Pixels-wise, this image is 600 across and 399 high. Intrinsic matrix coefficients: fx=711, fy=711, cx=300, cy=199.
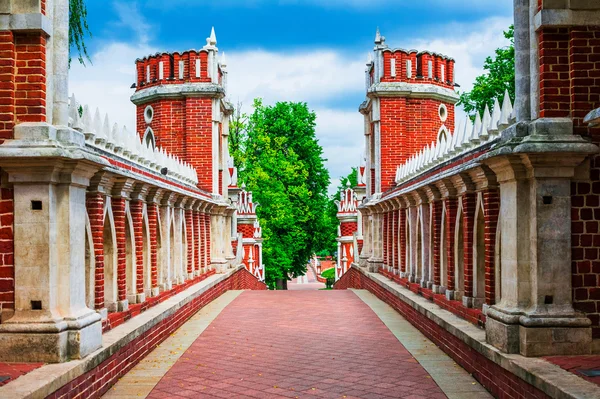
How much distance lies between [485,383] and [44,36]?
218 inches

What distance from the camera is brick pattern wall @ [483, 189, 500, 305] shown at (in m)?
7.97

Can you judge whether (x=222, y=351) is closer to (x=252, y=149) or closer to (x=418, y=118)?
(x=418, y=118)

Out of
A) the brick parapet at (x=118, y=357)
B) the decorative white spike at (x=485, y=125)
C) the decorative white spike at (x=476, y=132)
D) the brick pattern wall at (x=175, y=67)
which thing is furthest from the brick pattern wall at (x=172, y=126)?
the decorative white spike at (x=485, y=125)

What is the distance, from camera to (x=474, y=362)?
25.2ft

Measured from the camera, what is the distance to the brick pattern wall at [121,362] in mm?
6204

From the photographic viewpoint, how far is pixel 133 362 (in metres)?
8.48

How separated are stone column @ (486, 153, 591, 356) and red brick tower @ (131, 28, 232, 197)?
14.0 meters

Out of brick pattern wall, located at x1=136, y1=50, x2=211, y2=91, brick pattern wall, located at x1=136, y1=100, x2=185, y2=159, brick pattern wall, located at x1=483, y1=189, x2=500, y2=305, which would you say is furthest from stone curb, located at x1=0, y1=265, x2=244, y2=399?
brick pattern wall, located at x1=136, y1=50, x2=211, y2=91

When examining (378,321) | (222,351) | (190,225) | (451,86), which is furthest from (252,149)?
(222,351)

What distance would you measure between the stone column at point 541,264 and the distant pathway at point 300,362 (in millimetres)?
901

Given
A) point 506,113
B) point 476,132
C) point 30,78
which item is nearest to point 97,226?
point 30,78

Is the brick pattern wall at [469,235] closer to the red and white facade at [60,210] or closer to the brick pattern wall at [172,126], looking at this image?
the red and white facade at [60,210]

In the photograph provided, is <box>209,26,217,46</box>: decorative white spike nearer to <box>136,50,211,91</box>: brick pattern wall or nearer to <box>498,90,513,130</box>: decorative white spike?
<box>136,50,211,91</box>: brick pattern wall

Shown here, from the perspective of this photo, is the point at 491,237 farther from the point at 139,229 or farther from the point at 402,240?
the point at 402,240
